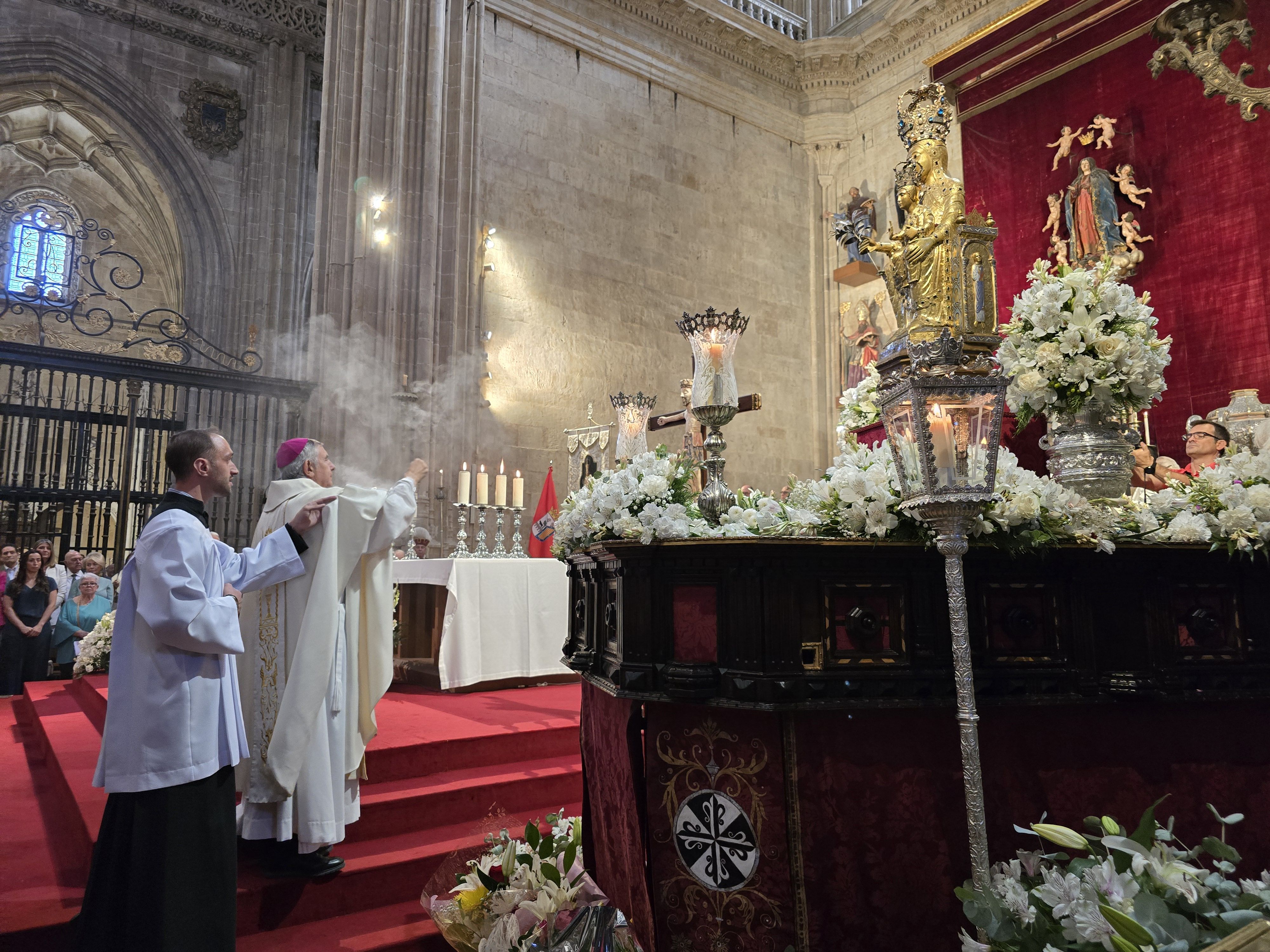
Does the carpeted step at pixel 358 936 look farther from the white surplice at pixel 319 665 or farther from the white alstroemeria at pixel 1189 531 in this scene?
the white alstroemeria at pixel 1189 531

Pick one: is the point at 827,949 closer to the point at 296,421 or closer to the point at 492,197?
the point at 296,421

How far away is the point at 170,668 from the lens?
2.30m

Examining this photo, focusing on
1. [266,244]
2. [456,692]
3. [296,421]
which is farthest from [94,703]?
[266,244]

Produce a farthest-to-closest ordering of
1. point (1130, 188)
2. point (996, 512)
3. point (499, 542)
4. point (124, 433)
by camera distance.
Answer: point (1130, 188)
point (124, 433)
point (499, 542)
point (996, 512)

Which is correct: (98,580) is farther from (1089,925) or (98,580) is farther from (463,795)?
(1089,925)

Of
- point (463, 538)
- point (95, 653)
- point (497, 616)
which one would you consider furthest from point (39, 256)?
point (497, 616)

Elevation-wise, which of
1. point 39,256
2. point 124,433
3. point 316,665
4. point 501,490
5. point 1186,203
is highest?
point 39,256

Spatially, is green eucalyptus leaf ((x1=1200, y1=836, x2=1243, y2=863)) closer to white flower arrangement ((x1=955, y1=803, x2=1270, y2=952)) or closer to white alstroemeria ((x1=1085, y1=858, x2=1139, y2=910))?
white flower arrangement ((x1=955, y1=803, x2=1270, y2=952))

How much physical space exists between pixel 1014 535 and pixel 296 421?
28.3 feet

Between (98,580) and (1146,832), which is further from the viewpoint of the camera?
(98,580)

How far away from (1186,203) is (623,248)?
21.1 ft

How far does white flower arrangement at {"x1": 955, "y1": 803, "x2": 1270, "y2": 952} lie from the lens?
1281 millimetres

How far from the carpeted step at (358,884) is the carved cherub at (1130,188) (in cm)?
912

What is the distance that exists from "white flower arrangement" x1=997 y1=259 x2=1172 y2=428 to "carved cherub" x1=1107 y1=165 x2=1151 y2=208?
7.69 meters
